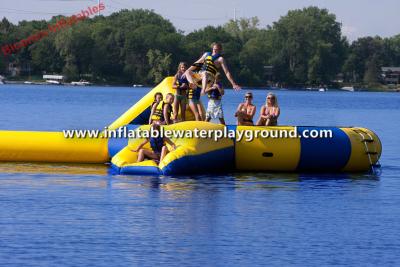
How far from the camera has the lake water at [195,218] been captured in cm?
1400

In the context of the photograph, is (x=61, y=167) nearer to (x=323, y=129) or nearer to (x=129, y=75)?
→ (x=323, y=129)

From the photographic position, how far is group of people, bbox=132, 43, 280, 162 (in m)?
21.5

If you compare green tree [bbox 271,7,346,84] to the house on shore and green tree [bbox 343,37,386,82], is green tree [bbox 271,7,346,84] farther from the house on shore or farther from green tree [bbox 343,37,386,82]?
the house on shore

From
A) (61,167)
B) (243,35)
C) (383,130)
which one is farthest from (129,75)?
(61,167)

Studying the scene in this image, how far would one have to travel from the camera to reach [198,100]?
72.7 ft

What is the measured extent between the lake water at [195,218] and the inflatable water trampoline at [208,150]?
24cm

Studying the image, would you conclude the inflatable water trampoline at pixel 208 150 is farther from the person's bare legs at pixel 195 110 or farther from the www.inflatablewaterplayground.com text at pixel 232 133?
the person's bare legs at pixel 195 110

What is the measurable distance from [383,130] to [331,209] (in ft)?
84.4

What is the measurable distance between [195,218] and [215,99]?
5480 mm

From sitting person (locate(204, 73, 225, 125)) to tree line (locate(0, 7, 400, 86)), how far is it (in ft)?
314

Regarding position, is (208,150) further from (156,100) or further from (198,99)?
(156,100)

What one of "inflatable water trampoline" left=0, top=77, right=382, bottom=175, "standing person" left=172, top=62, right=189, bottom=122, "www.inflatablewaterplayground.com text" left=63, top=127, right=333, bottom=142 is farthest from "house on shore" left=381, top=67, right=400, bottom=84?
"www.inflatablewaterplayground.com text" left=63, top=127, right=333, bottom=142

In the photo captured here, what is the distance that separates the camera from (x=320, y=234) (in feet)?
50.9

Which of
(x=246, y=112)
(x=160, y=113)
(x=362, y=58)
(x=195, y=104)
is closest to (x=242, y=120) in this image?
(x=246, y=112)
